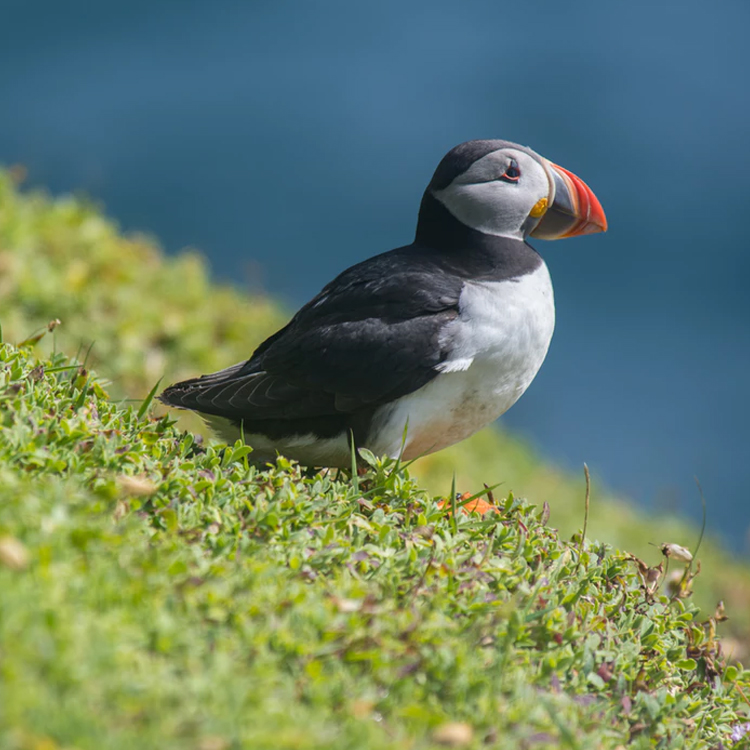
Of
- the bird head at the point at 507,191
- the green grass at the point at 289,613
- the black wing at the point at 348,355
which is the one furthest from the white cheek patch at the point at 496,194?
the green grass at the point at 289,613

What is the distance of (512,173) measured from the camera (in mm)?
4512

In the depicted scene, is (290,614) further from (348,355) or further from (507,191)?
(507,191)

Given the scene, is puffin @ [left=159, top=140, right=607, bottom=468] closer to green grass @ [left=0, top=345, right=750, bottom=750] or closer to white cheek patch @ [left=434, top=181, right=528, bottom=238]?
white cheek patch @ [left=434, top=181, right=528, bottom=238]

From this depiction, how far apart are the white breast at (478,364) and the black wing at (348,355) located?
0.07 meters

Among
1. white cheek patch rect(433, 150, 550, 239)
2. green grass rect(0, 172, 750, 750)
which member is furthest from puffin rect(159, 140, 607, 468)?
green grass rect(0, 172, 750, 750)

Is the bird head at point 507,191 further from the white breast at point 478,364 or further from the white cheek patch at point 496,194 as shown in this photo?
the white breast at point 478,364

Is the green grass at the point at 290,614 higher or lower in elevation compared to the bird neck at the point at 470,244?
lower

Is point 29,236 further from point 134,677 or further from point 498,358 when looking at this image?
point 134,677

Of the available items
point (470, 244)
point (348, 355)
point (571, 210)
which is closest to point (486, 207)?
point (470, 244)

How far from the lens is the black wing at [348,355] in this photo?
4.15m

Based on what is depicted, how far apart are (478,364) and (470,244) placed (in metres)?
0.65

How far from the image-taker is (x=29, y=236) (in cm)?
796

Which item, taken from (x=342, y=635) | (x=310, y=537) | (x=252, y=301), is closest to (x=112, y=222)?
(x=252, y=301)

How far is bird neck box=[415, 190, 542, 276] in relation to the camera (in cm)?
446
